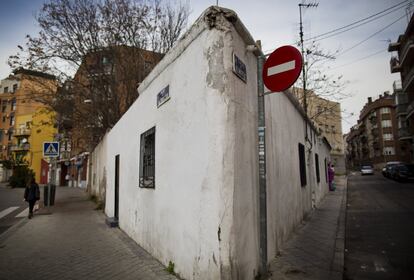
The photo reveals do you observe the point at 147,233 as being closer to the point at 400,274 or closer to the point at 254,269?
the point at 254,269

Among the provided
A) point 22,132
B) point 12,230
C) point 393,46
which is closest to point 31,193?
point 12,230

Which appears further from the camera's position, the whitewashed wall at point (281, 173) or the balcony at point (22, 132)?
the balcony at point (22, 132)

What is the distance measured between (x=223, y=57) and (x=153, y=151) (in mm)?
2490

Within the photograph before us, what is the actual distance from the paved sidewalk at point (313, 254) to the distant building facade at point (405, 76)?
2571 cm

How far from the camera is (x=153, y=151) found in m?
5.23

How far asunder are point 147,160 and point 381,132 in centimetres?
6415

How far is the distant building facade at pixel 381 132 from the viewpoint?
181 ft

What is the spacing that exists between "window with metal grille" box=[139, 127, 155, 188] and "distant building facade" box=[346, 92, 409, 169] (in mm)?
55720

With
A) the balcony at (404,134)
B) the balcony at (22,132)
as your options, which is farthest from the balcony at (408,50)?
the balcony at (22,132)

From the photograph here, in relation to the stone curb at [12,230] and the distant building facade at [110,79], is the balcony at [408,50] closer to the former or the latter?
the distant building facade at [110,79]

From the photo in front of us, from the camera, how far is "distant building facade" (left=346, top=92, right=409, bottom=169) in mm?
55281

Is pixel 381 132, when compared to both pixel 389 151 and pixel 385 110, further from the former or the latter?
pixel 385 110

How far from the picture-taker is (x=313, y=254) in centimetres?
489

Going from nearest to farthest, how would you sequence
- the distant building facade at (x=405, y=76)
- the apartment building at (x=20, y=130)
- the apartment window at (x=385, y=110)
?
the distant building facade at (x=405, y=76) < the apartment building at (x=20, y=130) < the apartment window at (x=385, y=110)
